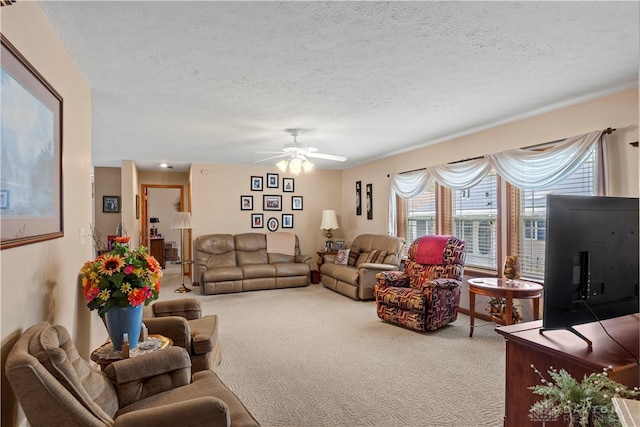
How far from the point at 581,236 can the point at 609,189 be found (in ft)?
7.35

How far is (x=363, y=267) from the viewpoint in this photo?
5.77m

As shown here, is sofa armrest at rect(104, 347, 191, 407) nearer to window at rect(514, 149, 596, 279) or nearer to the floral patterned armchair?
the floral patterned armchair

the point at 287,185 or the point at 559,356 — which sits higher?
the point at 287,185

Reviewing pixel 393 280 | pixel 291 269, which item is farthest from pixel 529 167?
pixel 291 269

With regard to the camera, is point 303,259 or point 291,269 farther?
point 303,259

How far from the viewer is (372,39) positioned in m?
2.26

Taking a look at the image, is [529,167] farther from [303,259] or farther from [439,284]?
[303,259]

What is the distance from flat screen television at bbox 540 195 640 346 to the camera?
1.51m

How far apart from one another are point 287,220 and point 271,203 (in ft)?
1.70

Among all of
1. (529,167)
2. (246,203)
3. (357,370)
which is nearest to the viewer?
(357,370)

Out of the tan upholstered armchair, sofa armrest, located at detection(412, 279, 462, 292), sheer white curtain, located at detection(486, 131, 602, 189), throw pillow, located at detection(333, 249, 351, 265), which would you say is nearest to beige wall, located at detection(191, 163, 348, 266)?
throw pillow, located at detection(333, 249, 351, 265)

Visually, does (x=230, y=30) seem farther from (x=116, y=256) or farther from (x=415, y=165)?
(x=415, y=165)

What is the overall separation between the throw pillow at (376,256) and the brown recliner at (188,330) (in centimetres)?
341

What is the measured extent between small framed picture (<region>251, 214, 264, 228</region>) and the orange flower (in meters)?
5.61
